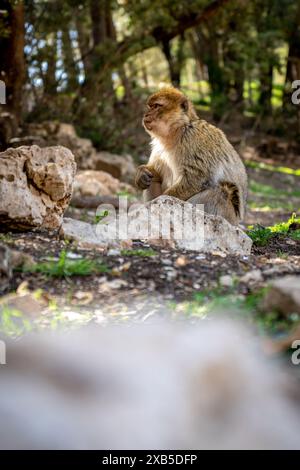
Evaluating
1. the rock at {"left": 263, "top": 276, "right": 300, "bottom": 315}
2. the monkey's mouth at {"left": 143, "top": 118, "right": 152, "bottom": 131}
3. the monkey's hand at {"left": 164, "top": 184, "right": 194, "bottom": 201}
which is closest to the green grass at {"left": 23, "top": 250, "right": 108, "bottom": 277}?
the rock at {"left": 263, "top": 276, "right": 300, "bottom": 315}

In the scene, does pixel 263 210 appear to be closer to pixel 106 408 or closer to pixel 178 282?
pixel 178 282

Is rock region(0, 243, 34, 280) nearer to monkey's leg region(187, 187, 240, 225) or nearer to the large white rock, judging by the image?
the large white rock

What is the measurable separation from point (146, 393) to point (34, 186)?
2.84 metres

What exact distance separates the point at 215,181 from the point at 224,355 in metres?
3.41

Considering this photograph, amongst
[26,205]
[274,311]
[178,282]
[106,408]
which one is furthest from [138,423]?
[26,205]

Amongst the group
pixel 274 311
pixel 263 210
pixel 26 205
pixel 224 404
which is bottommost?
pixel 263 210

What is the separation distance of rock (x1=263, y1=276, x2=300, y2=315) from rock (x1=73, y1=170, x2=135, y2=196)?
735 cm

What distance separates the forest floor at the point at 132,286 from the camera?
3637 millimetres

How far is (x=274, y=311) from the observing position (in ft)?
11.4

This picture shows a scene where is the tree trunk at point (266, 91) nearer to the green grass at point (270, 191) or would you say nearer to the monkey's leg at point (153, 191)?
the green grass at point (270, 191)

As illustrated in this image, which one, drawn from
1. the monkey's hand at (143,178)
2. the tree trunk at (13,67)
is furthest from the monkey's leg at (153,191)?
the tree trunk at (13,67)

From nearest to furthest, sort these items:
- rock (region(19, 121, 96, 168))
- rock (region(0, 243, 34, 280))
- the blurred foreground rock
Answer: the blurred foreground rock, rock (region(0, 243, 34, 280)), rock (region(19, 121, 96, 168))

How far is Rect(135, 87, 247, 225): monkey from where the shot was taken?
6336 mm

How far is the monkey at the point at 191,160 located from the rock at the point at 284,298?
284 centimetres
